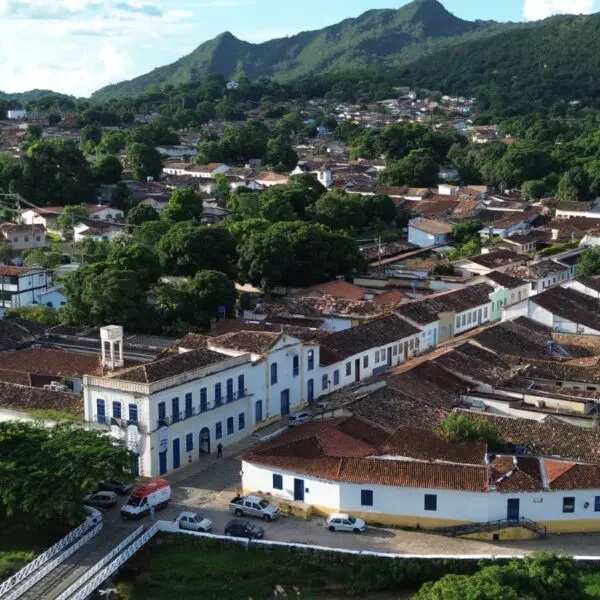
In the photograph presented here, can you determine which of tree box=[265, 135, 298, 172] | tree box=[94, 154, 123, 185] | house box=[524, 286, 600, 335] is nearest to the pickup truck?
house box=[524, 286, 600, 335]

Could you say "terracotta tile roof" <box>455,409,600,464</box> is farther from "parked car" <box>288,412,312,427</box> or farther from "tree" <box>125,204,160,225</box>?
"tree" <box>125,204,160,225</box>

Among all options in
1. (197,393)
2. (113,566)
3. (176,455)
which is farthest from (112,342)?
(113,566)

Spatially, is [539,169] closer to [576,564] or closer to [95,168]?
[95,168]

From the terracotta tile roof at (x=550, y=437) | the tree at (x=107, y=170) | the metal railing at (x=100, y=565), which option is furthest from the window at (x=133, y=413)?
the tree at (x=107, y=170)

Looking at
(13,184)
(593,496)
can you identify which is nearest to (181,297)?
(593,496)

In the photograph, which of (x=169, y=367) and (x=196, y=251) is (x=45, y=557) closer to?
(x=169, y=367)

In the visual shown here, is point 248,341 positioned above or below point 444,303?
above

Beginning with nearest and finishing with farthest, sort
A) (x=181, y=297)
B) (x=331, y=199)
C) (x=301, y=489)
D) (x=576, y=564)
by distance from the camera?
(x=576, y=564) < (x=301, y=489) < (x=181, y=297) < (x=331, y=199)
